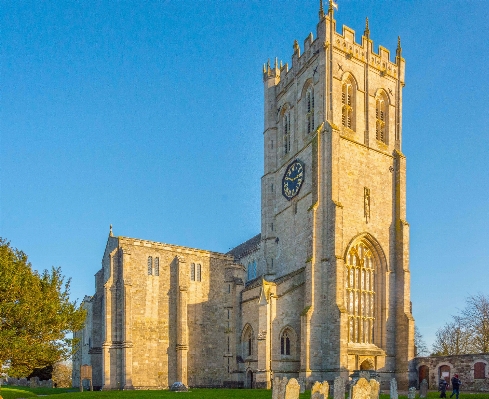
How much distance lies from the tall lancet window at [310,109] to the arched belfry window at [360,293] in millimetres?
10681

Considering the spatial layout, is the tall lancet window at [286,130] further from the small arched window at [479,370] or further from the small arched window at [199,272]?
the small arched window at [479,370]

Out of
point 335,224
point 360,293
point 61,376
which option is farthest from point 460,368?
point 61,376

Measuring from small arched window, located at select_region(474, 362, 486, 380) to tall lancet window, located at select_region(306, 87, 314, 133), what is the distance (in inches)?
834

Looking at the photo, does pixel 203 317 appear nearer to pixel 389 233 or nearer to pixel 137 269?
pixel 137 269

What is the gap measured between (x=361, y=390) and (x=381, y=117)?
35518 millimetres

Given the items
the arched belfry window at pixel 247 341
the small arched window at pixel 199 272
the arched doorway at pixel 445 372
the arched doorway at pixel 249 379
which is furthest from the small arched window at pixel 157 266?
the arched doorway at pixel 445 372

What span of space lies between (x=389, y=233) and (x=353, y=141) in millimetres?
8025

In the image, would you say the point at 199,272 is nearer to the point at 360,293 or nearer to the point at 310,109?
the point at 360,293

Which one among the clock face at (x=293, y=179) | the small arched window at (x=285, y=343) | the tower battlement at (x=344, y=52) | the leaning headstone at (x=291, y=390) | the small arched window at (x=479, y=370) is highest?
the tower battlement at (x=344, y=52)

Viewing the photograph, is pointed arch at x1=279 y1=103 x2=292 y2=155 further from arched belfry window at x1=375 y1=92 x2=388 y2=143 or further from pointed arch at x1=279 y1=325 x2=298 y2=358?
pointed arch at x1=279 y1=325 x2=298 y2=358

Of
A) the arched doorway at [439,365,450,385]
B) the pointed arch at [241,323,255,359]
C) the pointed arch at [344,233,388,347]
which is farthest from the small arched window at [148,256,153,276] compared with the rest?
the arched doorway at [439,365,450,385]

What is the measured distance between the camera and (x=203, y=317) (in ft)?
137

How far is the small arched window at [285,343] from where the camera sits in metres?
36.1

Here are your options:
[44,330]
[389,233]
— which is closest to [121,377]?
[44,330]
